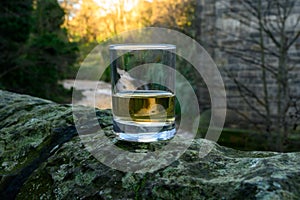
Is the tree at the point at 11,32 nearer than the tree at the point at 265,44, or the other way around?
the tree at the point at 265,44

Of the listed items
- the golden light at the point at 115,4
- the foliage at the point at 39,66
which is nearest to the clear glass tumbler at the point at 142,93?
the foliage at the point at 39,66

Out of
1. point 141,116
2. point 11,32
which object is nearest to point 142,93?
point 141,116

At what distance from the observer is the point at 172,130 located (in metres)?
0.89

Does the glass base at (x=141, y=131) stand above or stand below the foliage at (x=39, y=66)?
above

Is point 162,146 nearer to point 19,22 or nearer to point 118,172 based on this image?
point 118,172

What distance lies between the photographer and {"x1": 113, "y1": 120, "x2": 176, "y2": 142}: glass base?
Result: 33.4 inches

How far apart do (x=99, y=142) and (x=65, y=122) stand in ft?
0.59

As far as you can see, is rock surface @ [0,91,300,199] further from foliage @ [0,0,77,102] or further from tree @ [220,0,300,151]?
foliage @ [0,0,77,102]

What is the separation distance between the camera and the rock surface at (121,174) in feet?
2.00

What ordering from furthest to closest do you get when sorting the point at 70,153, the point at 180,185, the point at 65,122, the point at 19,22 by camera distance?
1. the point at 19,22
2. the point at 65,122
3. the point at 70,153
4. the point at 180,185

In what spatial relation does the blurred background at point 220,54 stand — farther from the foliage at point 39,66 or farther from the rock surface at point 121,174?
the rock surface at point 121,174

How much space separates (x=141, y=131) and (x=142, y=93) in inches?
3.7

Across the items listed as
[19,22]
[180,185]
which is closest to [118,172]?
[180,185]

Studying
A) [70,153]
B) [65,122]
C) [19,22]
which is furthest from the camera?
[19,22]
